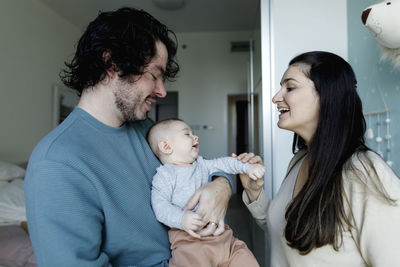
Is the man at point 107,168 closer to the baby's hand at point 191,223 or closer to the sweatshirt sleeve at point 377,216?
the baby's hand at point 191,223

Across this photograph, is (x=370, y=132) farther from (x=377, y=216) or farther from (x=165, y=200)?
(x=165, y=200)

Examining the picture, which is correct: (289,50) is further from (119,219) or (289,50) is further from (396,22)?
(119,219)

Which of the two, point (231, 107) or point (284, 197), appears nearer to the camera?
point (284, 197)

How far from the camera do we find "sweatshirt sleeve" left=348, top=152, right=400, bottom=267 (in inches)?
31.2

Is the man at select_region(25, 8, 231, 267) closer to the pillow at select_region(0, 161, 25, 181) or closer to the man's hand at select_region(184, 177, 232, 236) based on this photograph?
the man's hand at select_region(184, 177, 232, 236)

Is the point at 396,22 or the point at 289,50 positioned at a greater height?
the point at 289,50

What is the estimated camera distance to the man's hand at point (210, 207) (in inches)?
40.7

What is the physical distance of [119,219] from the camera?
87 cm

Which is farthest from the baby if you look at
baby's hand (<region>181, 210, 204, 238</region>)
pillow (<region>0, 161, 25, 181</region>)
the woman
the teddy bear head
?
pillow (<region>0, 161, 25, 181</region>)

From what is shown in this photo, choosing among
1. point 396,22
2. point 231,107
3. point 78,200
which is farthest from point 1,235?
point 231,107

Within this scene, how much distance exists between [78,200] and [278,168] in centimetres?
149

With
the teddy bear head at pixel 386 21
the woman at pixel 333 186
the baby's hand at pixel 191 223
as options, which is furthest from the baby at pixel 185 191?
the teddy bear head at pixel 386 21

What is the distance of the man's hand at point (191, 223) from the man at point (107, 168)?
5 cm

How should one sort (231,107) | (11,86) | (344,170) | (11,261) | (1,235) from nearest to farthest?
(344,170) < (11,261) < (1,235) < (11,86) < (231,107)
